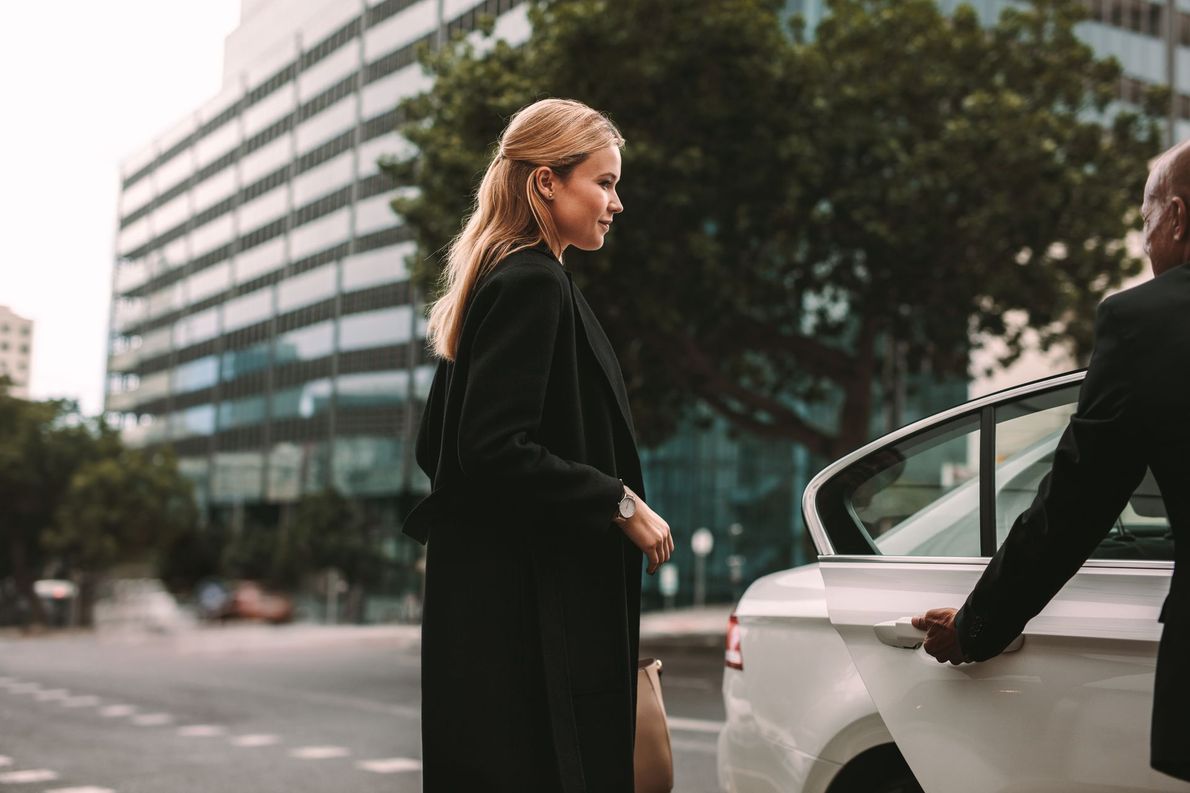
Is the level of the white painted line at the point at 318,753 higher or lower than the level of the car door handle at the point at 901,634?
lower

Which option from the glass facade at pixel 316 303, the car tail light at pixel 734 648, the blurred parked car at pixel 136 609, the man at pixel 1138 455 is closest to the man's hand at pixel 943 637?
the man at pixel 1138 455

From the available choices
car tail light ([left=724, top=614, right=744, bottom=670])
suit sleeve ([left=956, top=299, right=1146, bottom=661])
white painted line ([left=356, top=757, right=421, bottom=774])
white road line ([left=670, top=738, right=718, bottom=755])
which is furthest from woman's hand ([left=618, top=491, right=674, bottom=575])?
white road line ([left=670, top=738, right=718, bottom=755])

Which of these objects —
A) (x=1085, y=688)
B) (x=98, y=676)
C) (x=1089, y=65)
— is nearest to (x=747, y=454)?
(x=1089, y=65)

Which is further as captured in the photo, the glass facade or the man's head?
the glass facade

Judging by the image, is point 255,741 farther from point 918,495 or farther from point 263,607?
point 263,607

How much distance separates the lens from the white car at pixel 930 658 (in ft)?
8.15

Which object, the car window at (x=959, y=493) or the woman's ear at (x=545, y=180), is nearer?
the woman's ear at (x=545, y=180)

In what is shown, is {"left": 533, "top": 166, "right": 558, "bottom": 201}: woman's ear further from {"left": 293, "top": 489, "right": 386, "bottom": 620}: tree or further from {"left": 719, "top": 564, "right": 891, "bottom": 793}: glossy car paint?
{"left": 293, "top": 489, "right": 386, "bottom": 620}: tree

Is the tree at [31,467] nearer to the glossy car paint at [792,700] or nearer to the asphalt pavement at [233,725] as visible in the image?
the asphalt pavement at [233,725]

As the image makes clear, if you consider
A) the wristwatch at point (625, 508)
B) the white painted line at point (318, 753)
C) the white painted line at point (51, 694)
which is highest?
the wristwatch at point (625, 508)

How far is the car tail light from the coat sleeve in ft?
4.70

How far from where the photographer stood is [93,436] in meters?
49.2

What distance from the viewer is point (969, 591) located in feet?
9.15

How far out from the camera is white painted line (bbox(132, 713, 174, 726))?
10359mm
